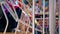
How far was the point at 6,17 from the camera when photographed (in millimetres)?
1598

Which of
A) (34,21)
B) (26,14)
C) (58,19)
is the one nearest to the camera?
(58,19)

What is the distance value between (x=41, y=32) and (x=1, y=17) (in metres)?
0.57

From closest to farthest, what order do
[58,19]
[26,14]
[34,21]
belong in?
[58,19]
[34,21]
[26,14]

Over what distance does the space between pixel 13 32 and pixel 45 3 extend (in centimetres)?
57

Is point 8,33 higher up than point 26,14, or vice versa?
point 26,14

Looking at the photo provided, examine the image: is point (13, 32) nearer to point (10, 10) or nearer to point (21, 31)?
point (21, 31)

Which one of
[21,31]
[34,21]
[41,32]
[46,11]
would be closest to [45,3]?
[46,11]

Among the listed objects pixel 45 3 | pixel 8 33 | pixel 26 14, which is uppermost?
pixel 45 3

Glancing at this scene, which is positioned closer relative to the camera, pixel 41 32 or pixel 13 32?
pixel 41 32

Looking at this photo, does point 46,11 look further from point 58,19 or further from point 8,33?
point 8,33

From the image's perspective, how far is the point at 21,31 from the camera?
61.2 inches

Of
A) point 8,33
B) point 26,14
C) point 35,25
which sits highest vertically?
point 26,14

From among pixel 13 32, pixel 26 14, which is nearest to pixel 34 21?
pixel 26 14

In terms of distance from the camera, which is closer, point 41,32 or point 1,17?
point 41,32
